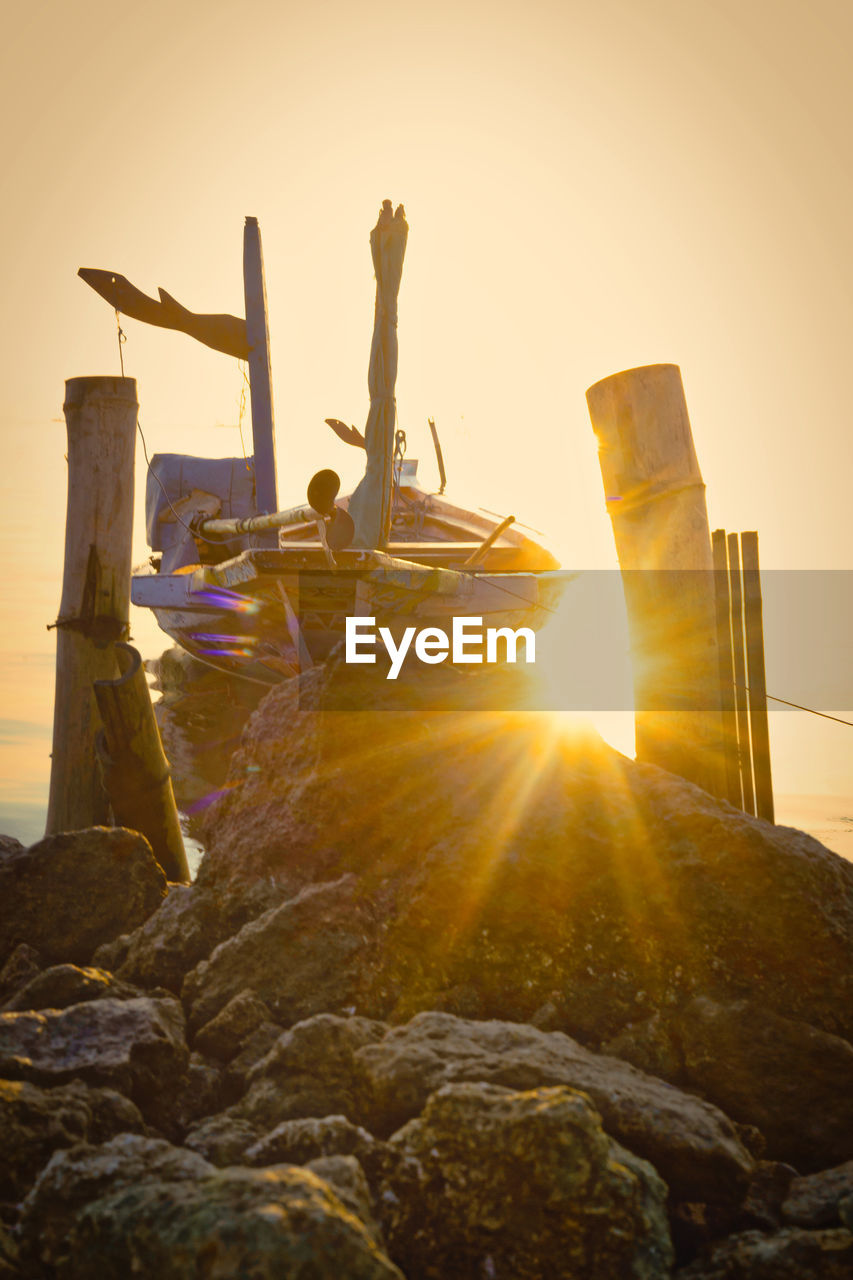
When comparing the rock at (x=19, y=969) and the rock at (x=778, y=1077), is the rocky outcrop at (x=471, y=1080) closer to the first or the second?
the rock at (x=778, y=1077)

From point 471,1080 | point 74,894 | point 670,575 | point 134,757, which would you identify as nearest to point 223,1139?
point 471,1080

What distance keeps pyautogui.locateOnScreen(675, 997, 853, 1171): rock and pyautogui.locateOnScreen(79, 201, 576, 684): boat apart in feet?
16.6

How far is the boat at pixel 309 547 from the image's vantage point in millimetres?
9781

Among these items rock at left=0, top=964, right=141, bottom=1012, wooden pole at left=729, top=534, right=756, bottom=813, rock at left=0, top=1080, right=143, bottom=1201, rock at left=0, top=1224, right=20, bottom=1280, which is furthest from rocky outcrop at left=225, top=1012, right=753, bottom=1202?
wooden pole at left=729, top=534, right=756, bottom=813

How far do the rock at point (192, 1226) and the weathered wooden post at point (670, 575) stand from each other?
10.4 ft

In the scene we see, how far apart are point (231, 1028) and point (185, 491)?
1374 centimetres

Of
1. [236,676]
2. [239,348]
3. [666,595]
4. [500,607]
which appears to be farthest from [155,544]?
[666,595]

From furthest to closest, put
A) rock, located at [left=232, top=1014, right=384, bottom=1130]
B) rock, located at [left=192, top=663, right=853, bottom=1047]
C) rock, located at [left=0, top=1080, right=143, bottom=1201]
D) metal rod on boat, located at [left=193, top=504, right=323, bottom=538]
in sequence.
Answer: metal rod on boat, located at [left=193, top=504, right=323, bottom=538]
rock, located at [left=192, top=663, right=853, bottom=1047]
rock, located at [left=232, top=1014, right=384, bottom=1130]
rock, located at [left=0, top=1080, right=143, bottom=1201]

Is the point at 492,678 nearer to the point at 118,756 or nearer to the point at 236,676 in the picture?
the point at 118,756

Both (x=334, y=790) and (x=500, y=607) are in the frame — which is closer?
(x=334, y=790)

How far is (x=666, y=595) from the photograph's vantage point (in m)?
4.74

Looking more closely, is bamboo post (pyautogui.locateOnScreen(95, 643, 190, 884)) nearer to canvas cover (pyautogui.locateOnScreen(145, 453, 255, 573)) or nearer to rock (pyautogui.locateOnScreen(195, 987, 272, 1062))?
rock (pyautogui.locateOnScreen(195, 987, 272, 1062))

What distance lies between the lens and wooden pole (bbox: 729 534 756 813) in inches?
189

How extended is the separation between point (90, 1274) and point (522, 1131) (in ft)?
3.07
